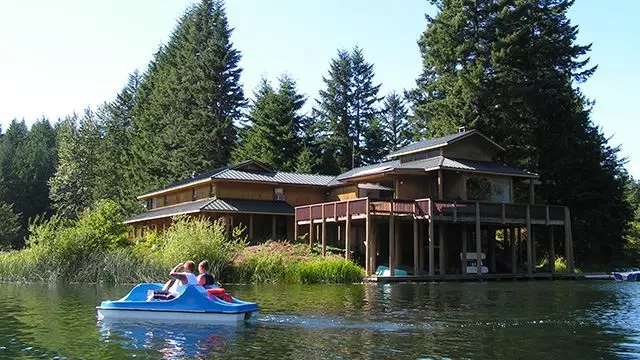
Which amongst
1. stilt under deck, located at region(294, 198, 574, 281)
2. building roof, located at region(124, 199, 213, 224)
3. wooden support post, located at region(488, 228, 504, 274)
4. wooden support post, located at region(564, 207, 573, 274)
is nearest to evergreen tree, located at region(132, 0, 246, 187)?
building roof, located at region(124, 199, 213, 224)

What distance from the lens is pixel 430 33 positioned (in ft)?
173

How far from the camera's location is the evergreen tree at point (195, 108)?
208 ft

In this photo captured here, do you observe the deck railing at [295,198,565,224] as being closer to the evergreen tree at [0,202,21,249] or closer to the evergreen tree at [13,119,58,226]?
the evergreen tree at [0,202,21,249]

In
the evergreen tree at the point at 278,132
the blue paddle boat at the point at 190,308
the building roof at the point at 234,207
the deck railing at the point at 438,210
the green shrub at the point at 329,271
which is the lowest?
the blue paddle boat at the point at 190,308

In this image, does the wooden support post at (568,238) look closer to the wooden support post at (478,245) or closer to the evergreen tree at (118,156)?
the wooden support post at (478,245)

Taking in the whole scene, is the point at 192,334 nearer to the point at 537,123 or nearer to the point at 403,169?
the point at 403,169

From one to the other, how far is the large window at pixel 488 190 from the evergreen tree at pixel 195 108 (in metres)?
29.3

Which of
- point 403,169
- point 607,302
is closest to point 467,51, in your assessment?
point 403,169

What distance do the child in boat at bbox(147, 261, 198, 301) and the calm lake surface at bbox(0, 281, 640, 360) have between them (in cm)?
108

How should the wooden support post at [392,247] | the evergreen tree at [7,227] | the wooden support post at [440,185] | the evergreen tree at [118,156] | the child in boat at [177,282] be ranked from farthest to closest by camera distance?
the evergreen tree at [118,156]
the evergreen tree at [7,227]
the wooden support post at [440,185]
the wooden support post at [392,247]
the child in boat at [177,282]

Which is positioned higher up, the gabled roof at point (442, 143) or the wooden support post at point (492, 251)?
the gabled roof at point (442, 143)

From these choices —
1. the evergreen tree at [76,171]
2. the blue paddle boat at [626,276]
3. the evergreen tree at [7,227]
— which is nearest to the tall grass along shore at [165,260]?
the blue paddle boat at [626,276]

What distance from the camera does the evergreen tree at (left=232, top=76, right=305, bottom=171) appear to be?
59.8 m

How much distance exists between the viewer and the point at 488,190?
41.3m
